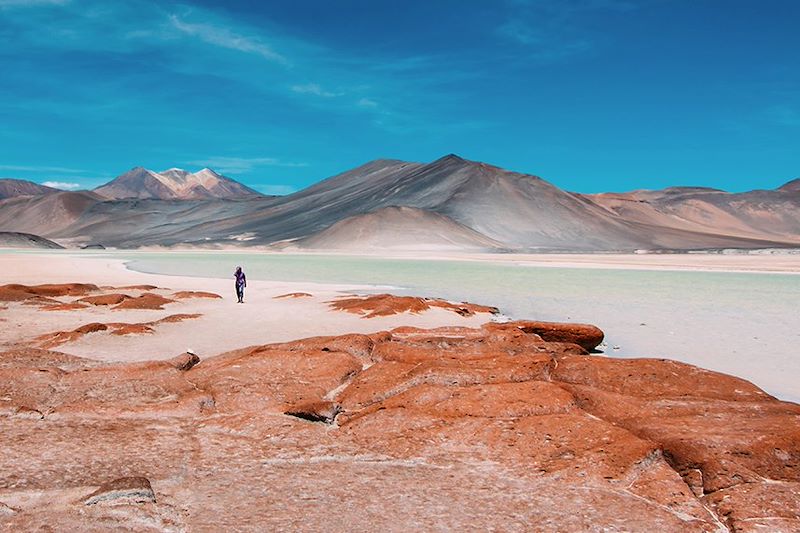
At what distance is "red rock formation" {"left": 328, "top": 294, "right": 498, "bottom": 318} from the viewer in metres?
17.0

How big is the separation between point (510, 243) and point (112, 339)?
129m

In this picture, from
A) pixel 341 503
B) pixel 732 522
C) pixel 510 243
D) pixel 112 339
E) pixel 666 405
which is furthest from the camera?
pixel 510 243

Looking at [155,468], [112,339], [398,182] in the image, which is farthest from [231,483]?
[398,182]

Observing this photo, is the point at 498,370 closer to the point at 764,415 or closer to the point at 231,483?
the point at 764,415

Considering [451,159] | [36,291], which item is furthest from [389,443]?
[451,159]

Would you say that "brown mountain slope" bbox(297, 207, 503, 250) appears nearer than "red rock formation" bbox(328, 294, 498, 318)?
No

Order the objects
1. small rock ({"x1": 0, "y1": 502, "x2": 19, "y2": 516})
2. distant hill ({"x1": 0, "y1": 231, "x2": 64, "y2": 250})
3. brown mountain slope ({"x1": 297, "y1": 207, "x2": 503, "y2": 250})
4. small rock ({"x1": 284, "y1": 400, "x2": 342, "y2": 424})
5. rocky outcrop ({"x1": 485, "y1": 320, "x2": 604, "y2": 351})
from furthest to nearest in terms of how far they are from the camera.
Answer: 1. distant hill ({"x1": 0, "y1": 231, "x2": 64, "y2": 250})
2. brown mountain slope ({"x1": 297, "y1": 207, "x2": 503, "y2": 250})
3. rocky outcrop ({"x1": 485, "y1": 320, "x2": 604, "y2": 351})
4. small rock ({"x1": 284, "y1": 400, "x2": 342, "y2": 424})
5. small rock ({"x1": 0, "y1": 502, "x2": 19, "y2": 516})

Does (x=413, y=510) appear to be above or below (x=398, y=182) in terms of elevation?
below

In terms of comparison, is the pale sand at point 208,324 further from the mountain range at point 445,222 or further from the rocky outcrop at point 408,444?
the mountain range at point 445,222

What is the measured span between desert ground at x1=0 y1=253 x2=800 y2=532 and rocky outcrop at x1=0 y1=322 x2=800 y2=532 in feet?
0.06


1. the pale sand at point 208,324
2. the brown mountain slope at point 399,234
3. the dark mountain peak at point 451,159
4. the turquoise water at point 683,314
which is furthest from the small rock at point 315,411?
the dark mountain peak at point 451,159

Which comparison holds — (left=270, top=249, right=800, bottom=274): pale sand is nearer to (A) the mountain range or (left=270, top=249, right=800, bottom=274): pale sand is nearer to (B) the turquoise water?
(B) the turquoise water

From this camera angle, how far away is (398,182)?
7072 inches

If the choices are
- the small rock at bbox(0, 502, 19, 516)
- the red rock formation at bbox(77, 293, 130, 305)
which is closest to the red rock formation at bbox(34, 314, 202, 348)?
the red rock formation at bbox(77, 293, 130, 305)
